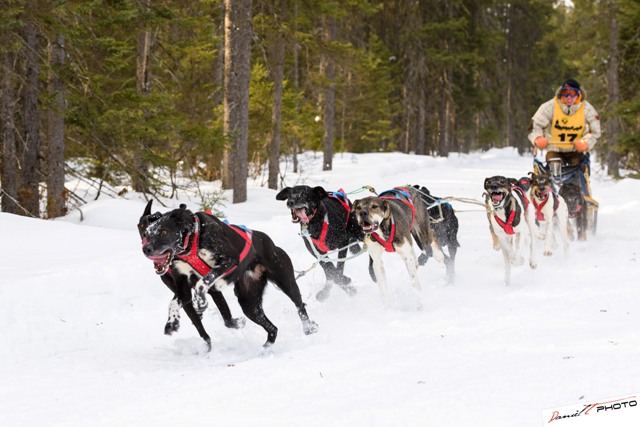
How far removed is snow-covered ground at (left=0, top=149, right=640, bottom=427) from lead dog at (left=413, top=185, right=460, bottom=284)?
383 millimetres

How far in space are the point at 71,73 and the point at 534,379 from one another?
9.13m

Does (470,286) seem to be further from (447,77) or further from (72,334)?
(447,77)

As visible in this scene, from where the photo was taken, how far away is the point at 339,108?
33.4 metres

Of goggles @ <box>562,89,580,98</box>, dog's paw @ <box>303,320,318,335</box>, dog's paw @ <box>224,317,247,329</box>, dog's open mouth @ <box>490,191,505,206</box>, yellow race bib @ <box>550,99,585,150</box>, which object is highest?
goggles @ <box>562,89,580,98</box>

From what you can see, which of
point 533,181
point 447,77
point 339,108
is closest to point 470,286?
point 533,181

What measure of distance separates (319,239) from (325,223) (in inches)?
7.8

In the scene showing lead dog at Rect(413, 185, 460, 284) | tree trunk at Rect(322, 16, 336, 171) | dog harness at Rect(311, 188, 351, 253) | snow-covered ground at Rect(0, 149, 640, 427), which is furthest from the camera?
tree trunk at Rect(322, 16, 336, 171)

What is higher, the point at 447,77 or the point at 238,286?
the point at 447,77

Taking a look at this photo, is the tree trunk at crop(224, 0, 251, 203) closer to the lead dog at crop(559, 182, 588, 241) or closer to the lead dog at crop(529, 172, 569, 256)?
the lead dog at crop(559, 182, 588, 241)

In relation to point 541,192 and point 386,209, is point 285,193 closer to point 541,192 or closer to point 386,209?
point 386,209

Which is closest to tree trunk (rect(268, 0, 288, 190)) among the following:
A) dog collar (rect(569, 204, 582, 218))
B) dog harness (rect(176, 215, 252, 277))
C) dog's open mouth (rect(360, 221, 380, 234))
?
dog collar (rect(569, 204, 582, 218))

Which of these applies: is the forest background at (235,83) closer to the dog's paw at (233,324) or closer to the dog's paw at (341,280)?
the dog's paw at (341,280)

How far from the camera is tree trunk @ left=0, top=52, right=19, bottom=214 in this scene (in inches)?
364

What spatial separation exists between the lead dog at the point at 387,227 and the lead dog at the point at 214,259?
3.41 ft
